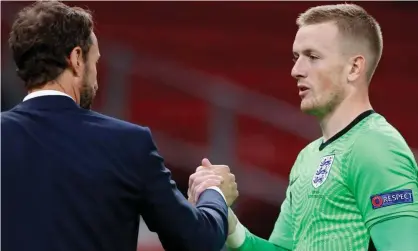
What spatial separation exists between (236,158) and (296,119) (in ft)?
1.28

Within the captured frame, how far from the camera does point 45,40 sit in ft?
5.34

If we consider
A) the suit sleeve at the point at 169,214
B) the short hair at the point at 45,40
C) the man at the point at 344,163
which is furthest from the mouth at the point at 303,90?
the short hair at the point at 45,40

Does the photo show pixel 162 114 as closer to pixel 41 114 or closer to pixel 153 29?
pixel 153 29

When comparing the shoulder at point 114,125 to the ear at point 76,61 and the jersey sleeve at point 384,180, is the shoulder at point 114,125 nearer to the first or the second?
the ear at point 76,61

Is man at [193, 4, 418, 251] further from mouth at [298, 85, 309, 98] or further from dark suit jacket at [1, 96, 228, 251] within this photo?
dark suit jacket at [1, 96, 228, 251]

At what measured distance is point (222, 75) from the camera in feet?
14.0

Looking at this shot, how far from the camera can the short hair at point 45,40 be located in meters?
1.63

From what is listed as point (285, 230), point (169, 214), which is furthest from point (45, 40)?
point (285, 230)

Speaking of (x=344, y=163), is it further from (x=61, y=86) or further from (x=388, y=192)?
(x=61, y=86)

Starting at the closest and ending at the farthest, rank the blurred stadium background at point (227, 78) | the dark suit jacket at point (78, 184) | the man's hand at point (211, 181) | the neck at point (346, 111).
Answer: the dark suit jacket at point (78, 184)
the man's hand at point (211, 181)
the neck at point (346, 111)
the blurred stadium background at point (227, 78)

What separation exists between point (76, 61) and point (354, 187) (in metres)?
0.71

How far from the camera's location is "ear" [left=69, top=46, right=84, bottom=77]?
5.40 ft

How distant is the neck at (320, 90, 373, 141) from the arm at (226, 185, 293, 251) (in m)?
0.27

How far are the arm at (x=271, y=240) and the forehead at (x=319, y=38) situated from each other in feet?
1.39
